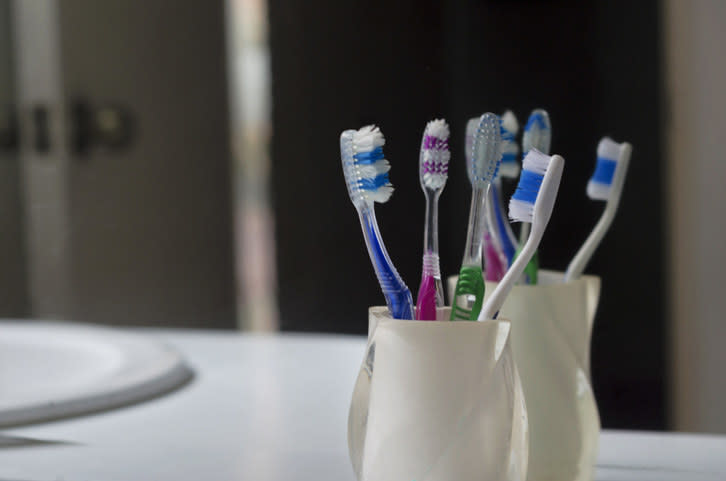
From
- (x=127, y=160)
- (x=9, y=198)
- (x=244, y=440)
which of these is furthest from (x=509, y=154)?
(x=9, y=198)

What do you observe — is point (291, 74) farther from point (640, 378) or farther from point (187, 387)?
point (640, 378)

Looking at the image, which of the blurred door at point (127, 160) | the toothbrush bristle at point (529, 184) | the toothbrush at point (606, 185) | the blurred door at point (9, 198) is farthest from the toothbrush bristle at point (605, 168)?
the blurred door at point (9, 198)

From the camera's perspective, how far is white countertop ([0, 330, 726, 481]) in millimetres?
468

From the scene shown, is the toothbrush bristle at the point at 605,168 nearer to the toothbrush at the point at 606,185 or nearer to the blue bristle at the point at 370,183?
the toothbrush at the point at 606,185

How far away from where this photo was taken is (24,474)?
1.52 feet

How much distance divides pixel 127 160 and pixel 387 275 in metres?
0.69

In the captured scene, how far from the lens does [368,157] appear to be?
372 millimetres

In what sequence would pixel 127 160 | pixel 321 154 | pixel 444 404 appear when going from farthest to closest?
pixel 127 160
pixel 321 154
pixel 444 404

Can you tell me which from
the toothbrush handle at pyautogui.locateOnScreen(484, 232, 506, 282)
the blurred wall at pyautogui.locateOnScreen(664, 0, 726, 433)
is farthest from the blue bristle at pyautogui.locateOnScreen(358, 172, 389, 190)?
the blurred wall at pyautogui.locateOnScreen(664, 0, 726, 433)

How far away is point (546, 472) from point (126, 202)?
68cm

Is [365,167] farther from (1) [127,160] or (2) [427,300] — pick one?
(1) [127,160]

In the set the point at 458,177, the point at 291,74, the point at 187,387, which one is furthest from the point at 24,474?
the point at 291,74

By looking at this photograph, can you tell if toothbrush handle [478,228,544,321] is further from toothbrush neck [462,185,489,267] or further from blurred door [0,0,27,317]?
blurred door [0,0,27,317]

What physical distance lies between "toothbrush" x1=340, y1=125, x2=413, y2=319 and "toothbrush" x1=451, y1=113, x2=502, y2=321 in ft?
0.08
